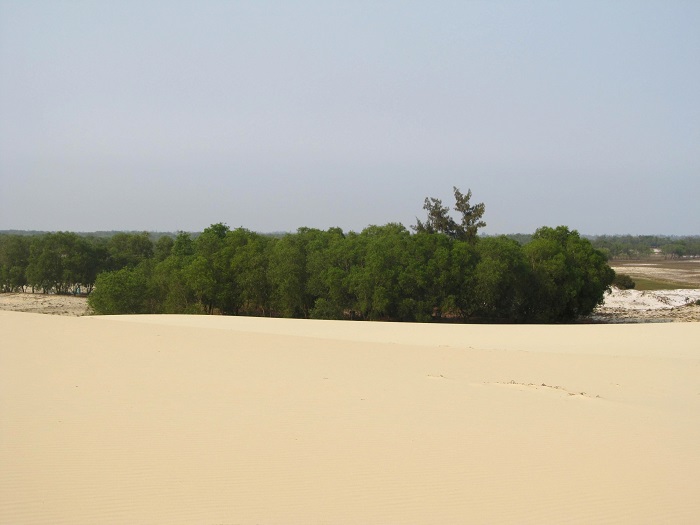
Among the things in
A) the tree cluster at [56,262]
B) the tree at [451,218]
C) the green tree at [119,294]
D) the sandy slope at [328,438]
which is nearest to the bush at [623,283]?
the tree at [451,218]

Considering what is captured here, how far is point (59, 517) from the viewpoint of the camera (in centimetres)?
526

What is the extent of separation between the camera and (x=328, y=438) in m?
7.77

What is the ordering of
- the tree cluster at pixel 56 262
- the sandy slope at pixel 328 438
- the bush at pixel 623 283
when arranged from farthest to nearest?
1. the bush at pixel 623 283
2. the tree cluster at pixel 56 262
3. the sandy slope at pixel 328 438

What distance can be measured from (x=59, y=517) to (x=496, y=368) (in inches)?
418

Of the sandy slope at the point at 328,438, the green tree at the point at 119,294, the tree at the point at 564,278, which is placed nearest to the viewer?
the sandy slope at the point at 328,438

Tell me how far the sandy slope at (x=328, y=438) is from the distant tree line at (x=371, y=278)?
74.5 feet

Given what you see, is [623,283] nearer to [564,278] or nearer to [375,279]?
[564,278]

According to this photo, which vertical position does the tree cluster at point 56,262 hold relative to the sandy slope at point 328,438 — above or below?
above

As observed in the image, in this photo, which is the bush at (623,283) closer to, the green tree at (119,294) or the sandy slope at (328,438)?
the green tree at (119,294)

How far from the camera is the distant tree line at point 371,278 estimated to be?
37.4m

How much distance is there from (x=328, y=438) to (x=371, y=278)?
2917 centimetres

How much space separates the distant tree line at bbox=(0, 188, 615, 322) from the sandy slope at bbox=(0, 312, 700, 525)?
2270 cm

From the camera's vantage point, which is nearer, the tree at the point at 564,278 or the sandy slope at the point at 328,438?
the sandy slope at the point at 328,438

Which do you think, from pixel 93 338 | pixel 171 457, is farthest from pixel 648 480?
pixel 93 338
